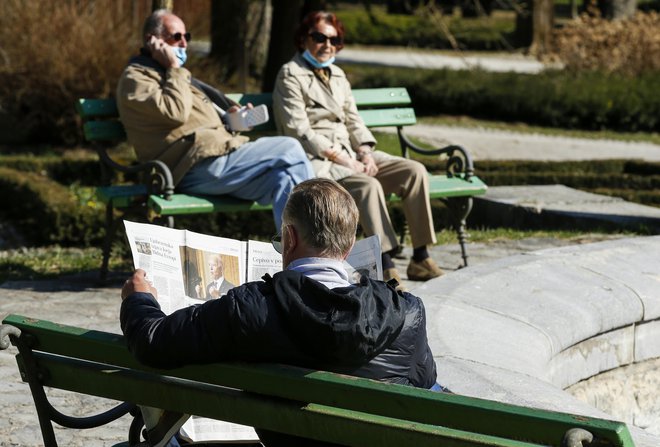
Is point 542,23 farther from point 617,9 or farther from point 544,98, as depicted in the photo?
point 544,98

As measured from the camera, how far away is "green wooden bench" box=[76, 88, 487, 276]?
20.4ft

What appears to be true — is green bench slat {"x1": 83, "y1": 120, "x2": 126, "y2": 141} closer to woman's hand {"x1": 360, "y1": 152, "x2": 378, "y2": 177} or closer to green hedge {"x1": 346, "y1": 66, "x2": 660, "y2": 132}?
woman's hand {"x1": 360, "y1": 152, "x2": 378, "y2": 177}

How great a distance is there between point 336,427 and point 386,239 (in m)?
3.88

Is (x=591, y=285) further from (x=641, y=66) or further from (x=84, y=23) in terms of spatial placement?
(x=641, y=66)

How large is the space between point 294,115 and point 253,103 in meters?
0.56

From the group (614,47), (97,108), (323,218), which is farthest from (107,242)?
(614,47)

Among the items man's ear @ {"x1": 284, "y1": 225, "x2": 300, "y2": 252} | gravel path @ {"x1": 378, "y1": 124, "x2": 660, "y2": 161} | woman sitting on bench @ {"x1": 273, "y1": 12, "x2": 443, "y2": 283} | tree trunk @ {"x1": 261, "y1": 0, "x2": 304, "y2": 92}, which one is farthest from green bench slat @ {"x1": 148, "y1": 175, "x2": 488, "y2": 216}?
gravel path @ {"x1": 378, "y1": 124, "x2": 660, "y2": 161}

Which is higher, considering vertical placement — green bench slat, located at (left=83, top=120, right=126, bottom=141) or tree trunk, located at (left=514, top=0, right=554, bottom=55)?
green bench slat, located at (left=83, top=120, right=126, bottom=141)

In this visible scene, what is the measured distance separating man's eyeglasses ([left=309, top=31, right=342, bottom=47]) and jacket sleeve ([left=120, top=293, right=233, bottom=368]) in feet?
14.1

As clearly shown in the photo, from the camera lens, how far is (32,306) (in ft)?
19.4

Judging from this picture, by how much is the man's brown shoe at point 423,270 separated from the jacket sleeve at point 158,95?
1.51 metres

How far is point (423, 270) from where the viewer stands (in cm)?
673

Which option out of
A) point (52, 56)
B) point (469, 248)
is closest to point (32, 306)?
point (469, 248)

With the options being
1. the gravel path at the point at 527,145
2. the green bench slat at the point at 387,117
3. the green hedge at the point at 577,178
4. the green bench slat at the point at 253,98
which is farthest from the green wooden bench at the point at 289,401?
the gravel path at the point at 527,145
